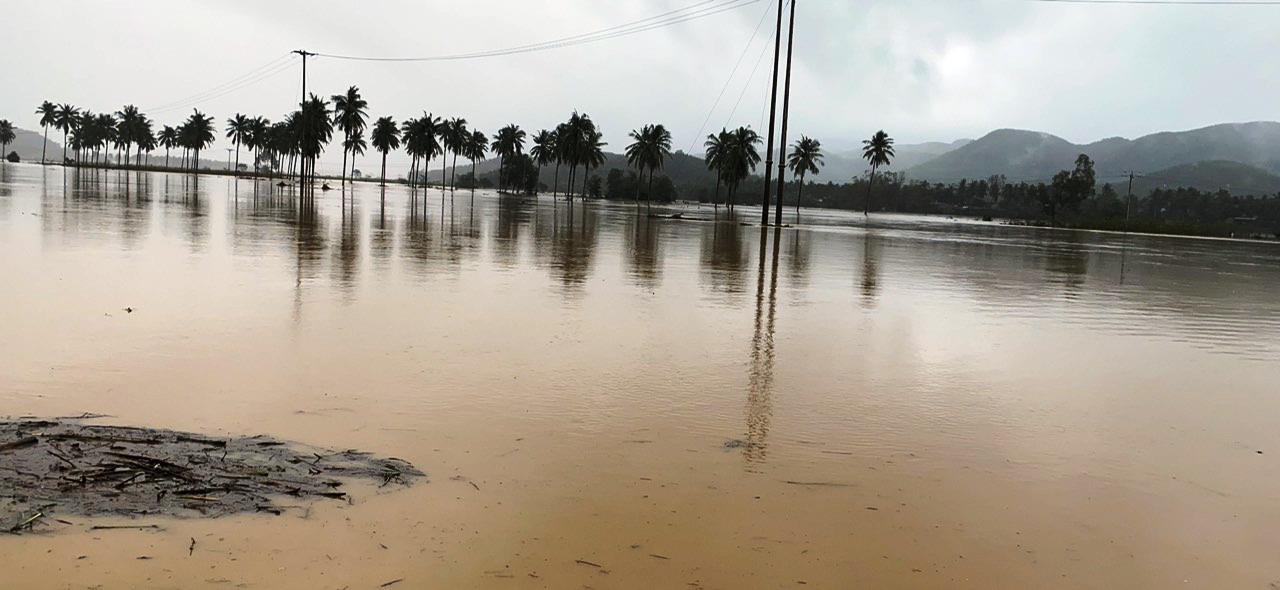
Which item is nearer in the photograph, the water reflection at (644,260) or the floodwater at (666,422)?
the floodwater at (666,422)

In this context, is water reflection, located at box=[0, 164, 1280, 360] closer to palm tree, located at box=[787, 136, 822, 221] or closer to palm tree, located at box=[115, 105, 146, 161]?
palm tree, located at box=[787, 136, 822, 221]

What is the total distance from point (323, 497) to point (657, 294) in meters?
8.13

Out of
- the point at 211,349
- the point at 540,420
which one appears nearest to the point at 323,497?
the point at 540,420

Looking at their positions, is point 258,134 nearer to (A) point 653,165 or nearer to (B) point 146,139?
(B) point 146,139

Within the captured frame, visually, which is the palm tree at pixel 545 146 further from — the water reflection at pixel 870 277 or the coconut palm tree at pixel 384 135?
the water reflection at pixel 870 277

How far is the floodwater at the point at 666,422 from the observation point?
350 centimetres

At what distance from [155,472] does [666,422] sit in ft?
9.47

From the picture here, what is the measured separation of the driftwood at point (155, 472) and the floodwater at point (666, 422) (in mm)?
176

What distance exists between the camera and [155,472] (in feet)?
13.4

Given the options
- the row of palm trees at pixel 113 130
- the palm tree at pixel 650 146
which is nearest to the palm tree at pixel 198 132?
the row of palm trees at pixel 113 130

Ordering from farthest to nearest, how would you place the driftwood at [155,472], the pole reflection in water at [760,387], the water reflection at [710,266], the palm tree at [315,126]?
1. the palm tree at [315,126]
2. the water reflection at [710,266]
3. the pole reflection in water at [760,387]
4. the driftwood at [155,472]

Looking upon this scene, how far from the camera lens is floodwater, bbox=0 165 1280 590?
3.50 metres

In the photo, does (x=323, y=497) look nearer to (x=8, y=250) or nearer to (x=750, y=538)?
(x=750, y=538)

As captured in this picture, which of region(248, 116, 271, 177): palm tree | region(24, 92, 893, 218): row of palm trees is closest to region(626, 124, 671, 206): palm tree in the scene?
region(24, 92, 893, 218): row of palm trees
